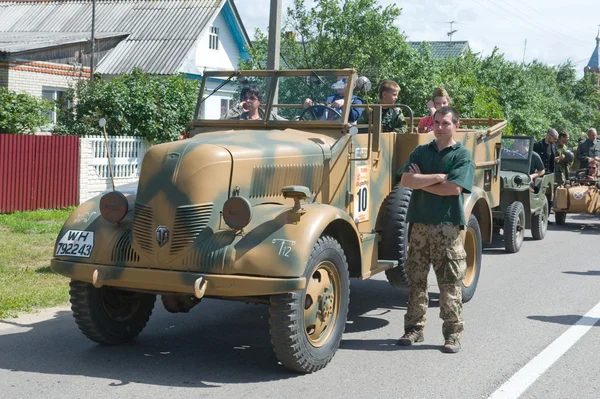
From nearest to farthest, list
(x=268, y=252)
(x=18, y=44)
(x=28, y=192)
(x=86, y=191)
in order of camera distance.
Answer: (x=268, y=252) → (x=28, y=192) → (x=86, y=191) → (x=18, y=44)

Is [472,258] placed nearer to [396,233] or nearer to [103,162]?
[396,233]

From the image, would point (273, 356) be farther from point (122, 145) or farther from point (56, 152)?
point (122, 145)

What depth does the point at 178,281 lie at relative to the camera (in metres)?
5.81

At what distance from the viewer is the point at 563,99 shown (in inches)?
1844

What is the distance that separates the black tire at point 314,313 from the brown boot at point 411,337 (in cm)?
71

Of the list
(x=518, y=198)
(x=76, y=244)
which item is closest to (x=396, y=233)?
(x=76, y=244)

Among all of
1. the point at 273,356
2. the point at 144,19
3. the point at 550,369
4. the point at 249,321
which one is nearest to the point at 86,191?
the point at 249,321

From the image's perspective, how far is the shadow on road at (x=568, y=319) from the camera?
26.1ft

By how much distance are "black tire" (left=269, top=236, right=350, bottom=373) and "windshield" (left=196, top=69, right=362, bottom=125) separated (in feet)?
5.80

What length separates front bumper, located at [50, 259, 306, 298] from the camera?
18.6 ft

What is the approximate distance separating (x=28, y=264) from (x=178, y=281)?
5.14 metres

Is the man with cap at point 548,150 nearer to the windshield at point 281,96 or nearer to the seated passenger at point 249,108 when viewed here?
the windshield at point 281,96

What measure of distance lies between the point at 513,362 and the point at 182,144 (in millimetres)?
2936

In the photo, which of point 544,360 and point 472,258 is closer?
point 544,360
